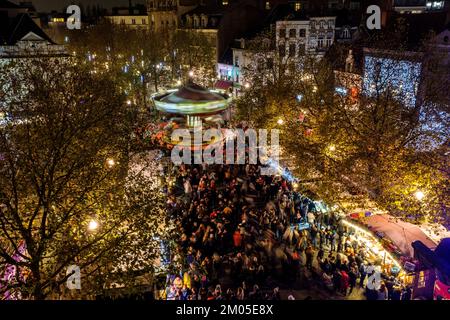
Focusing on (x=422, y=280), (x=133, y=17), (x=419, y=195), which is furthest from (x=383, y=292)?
(x=133, y=17)

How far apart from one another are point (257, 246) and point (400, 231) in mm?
5486

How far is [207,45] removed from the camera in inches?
1975

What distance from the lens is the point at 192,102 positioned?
995 inches

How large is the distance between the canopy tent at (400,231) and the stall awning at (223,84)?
34.1 meters

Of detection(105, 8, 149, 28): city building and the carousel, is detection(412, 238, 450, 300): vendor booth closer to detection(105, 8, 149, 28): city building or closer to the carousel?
the carousel

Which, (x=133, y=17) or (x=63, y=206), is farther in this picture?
(x=133, y=17)

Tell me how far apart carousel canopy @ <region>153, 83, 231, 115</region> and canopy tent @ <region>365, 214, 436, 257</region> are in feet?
46.6

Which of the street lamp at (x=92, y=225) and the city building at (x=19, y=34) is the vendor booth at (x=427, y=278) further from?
the city building at (x=19, y=34)

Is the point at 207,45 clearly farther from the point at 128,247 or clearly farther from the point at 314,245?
the point at 128,247

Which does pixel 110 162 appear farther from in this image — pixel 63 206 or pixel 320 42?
pixel 320 42

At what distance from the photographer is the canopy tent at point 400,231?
12898 millimetres

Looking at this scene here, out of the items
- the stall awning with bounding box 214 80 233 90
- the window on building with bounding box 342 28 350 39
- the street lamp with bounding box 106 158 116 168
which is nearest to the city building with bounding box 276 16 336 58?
the window on building with bounding box 342 28 350 39

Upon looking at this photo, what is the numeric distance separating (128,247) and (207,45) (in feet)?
142
